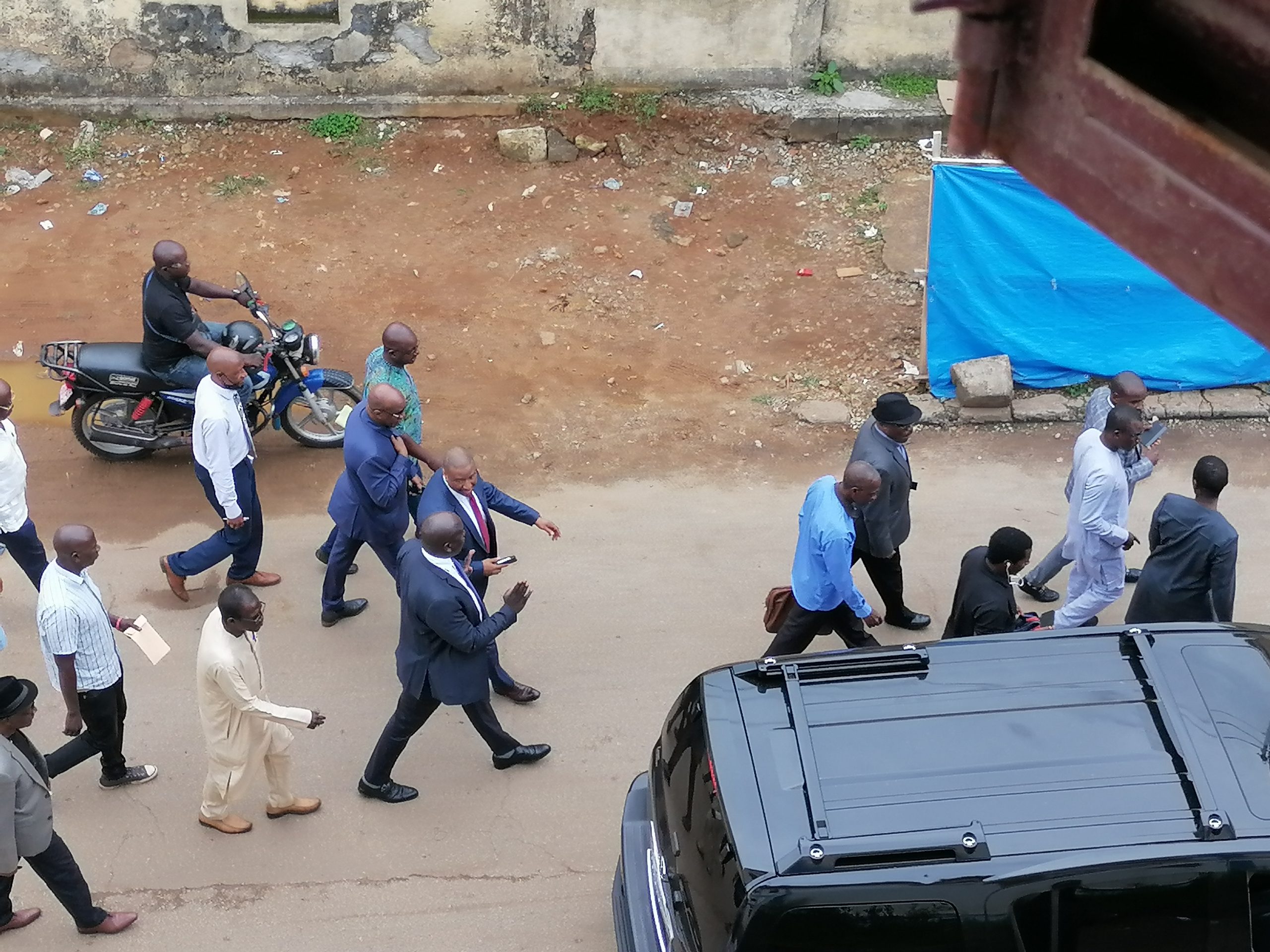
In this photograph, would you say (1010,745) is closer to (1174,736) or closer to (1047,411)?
(1174,736)

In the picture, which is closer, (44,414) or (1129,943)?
(1129,943)

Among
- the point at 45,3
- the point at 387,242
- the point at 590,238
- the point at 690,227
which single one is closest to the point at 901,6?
the point at 690,227

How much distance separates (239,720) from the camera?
4980 millimetres

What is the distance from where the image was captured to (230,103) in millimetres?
11414

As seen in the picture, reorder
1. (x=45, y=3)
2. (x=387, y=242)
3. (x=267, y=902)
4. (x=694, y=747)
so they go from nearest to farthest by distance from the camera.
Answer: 1. (x=694, y=747)
2. (x=267, y=902)
3. (x=387, y=242)
4. (x=45, y=3)

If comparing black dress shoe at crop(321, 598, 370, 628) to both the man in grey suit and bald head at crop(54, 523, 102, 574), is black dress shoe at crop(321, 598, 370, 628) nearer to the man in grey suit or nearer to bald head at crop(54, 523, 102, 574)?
bald head at crop(54, 523, 102, 574)

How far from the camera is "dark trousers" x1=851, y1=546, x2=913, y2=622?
6.33 m

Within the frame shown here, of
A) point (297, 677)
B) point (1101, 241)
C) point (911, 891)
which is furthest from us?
point (1101, 241)

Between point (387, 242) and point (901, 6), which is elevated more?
point (901, 6)

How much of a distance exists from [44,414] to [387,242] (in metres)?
3.22

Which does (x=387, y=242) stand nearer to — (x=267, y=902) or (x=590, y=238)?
(x=590, y=238)

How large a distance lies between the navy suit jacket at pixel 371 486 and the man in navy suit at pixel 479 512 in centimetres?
37

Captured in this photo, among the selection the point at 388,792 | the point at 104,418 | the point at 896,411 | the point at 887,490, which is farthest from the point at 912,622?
the point at 104,418

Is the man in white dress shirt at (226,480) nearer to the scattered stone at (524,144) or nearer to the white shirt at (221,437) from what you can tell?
the white shirt at (221,437)
